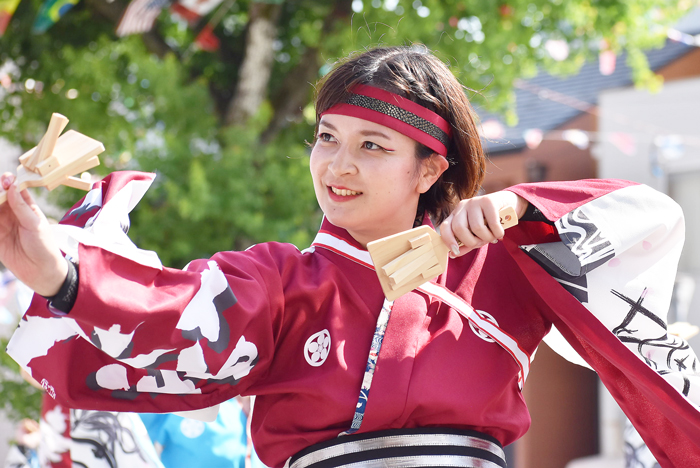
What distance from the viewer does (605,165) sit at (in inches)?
278

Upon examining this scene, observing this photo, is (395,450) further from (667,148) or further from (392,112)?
(667,148)

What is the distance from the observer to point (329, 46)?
480 cm

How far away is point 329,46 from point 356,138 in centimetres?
351

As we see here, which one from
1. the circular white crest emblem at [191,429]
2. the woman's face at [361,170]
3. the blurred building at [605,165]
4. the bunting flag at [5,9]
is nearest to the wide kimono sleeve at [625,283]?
the woman's face at [361,170]

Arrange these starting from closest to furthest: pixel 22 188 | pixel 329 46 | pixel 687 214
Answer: pixel 22 188 < pixel 329 46 < pixel 687 214

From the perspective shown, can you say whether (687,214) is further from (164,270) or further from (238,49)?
(164,270)

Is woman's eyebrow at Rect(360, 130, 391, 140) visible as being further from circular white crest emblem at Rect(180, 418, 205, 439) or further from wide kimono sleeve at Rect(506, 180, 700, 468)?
circular white crest emblem at Rect(180, 418, 205, 439)

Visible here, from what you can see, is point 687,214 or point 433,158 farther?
point 687,214

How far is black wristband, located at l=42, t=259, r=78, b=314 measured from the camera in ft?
3.58

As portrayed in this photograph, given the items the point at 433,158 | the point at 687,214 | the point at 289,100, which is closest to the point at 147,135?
the point at 289,100

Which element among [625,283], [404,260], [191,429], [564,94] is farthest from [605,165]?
[404,260]

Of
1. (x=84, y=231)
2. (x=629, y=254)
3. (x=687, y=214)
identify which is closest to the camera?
(x=84, y=231)

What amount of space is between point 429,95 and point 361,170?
24 cm

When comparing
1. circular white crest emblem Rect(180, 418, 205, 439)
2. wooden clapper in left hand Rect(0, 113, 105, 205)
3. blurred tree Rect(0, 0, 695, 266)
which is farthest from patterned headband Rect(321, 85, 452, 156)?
blurred tree Rect(0, 0, 695, 266)
